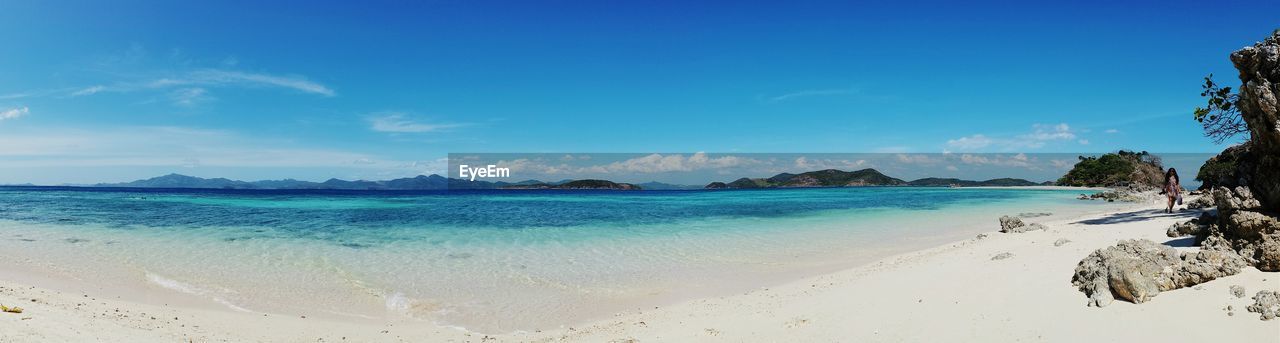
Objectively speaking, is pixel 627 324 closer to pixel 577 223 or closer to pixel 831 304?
pixel 831 304

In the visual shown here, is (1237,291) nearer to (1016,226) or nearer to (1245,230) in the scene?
(1245,230)

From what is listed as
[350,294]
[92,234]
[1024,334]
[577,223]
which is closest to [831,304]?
[1024,334]

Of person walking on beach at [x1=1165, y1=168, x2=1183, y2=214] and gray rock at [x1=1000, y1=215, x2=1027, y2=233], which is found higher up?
person walking on beach at [x1=1165, y1=168, x2=1183, y2=214]

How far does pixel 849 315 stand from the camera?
6098 millimetres

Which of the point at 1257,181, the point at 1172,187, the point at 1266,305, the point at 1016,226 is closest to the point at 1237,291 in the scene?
the point at 1266,305

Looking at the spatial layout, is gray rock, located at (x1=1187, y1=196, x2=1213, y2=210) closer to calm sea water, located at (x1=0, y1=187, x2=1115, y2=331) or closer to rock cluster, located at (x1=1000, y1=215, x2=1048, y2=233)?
calm sea water, located at (x1=0, y1=187, x2=1115, y2=331)

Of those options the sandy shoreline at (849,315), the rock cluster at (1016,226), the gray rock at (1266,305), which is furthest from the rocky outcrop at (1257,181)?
the rock cluster at (1016,226)

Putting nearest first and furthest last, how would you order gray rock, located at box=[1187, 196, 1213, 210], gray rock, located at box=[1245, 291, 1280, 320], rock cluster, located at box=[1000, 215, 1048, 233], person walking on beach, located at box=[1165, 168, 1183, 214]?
1. gray rock, located at box=[1245, 291, 1280, 320]
2. rock cluster, located at box=[1000, 215, 1048, 233]
3. person walking on beach, located at box=[1165, 168, 1183, 214]
4. gray rock, located at box=[1187, 196, 1213, 210]

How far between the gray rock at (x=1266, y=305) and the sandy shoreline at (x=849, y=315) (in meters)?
0.06

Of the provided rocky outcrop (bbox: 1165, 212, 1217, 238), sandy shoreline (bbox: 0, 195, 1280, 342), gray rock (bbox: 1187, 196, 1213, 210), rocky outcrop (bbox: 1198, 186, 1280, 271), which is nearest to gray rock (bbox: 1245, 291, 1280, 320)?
sandy shoreline (bbox: 0, 195, 1280, 342)

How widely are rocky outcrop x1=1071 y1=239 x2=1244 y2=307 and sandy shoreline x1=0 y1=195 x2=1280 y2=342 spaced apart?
0.31 feet

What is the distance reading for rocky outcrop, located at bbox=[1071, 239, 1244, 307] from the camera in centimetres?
504

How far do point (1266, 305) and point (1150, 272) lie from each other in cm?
88

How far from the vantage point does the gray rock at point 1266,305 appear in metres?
4.20
